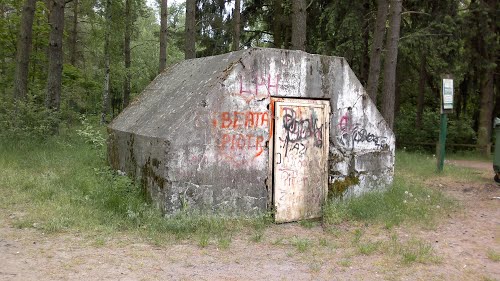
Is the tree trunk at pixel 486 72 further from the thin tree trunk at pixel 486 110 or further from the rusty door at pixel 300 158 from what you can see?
the rusty door at pixel 300 158

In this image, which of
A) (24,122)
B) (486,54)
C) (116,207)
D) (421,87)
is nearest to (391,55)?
(486,54)

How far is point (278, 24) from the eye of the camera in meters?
20.4

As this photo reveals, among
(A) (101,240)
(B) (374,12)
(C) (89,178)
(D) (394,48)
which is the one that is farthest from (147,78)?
(A) (101,240)

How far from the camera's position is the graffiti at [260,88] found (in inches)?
276

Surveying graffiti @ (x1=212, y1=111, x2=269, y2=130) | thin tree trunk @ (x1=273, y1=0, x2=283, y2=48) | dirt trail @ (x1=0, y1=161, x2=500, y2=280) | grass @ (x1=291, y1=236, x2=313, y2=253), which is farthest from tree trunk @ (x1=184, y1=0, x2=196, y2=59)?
grass @ (x1=291, y1=236, x2=313, y2=253)

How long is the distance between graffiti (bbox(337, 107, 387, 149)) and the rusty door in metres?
0.37

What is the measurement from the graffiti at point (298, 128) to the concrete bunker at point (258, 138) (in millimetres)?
16

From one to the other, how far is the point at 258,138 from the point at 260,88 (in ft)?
2.56

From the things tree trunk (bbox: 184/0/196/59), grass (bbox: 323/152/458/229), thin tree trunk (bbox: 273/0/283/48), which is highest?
thin tree trunk (bbox: 273/0/283/48)

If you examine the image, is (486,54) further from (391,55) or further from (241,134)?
(241,134)

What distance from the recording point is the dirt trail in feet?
16.0

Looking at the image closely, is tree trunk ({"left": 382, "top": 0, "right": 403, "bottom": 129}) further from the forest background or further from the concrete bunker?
the concrete bunker

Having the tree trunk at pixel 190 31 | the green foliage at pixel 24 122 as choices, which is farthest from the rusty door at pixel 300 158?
the tree trunk at pixel 190 31

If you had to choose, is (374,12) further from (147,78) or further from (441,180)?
(147,78)
